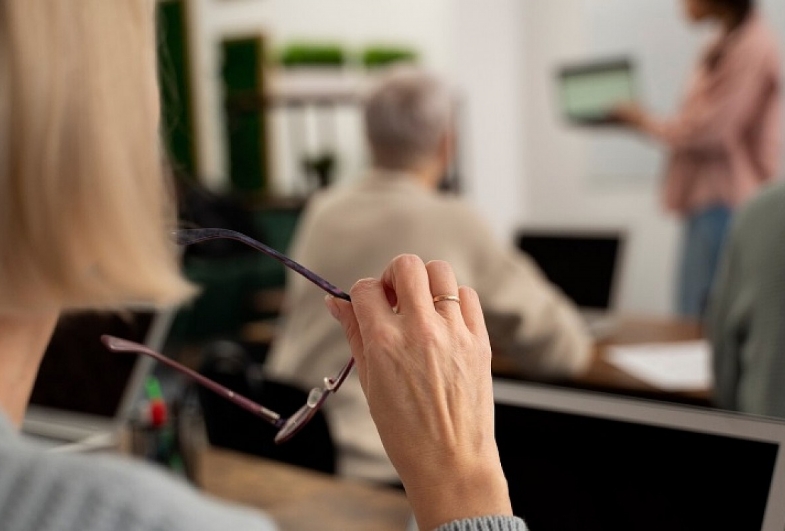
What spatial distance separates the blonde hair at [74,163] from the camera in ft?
1.81

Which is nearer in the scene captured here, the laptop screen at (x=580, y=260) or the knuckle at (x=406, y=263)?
the knuckle at (x=406, y=263)

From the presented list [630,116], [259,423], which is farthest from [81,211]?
[630,116]

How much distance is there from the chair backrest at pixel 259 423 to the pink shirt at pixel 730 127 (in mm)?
2610

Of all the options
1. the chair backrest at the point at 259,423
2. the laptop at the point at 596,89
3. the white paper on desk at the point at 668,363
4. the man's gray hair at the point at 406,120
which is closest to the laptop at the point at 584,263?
the white paper on desk at the point at 668,363

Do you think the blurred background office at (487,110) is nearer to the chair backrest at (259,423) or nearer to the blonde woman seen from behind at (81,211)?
the chair backrest at (259,423)

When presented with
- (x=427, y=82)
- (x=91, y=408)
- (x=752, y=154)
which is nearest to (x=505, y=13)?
(x=752, y=154)

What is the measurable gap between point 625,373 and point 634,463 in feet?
4.38

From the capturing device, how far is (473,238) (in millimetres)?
→ 2164

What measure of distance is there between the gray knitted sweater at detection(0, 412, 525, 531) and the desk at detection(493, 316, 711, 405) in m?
1.62

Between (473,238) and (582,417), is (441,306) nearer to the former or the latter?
(582,417)

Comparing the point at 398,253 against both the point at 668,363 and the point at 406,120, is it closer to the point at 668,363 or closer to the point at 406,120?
the point at 406,120

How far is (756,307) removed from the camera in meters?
1.45

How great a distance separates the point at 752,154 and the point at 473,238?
240cm

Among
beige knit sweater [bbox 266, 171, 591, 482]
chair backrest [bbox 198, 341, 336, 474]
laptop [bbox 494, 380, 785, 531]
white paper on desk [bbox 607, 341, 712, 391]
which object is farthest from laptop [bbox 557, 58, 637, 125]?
laptop [bbox 494, 380, 785, 531]
